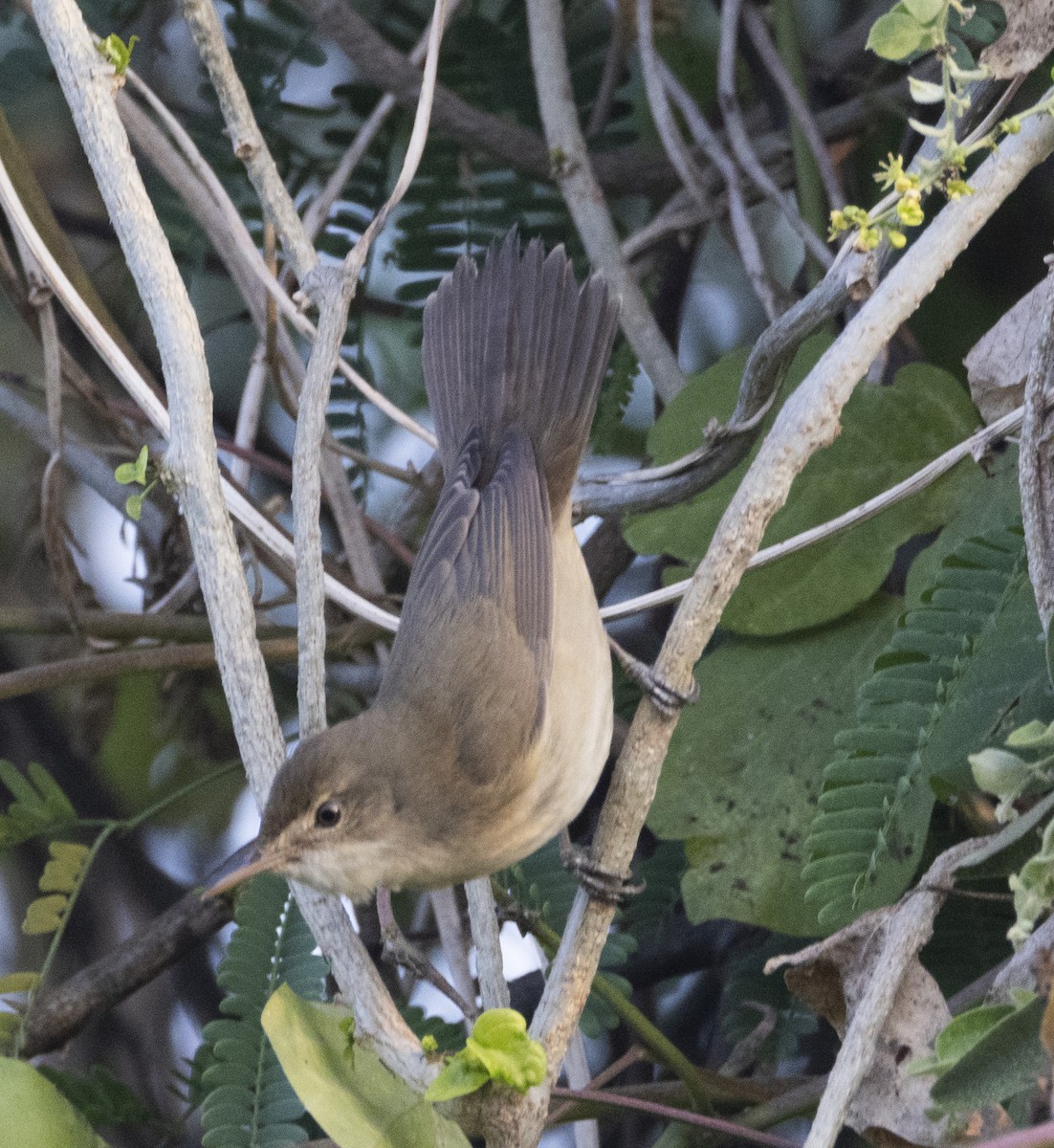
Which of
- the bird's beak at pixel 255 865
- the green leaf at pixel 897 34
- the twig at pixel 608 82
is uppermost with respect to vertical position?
the twig at pixel 608 82

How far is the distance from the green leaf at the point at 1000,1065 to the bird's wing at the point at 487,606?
3.30 ft

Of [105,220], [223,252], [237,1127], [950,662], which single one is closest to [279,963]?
[237,1127]

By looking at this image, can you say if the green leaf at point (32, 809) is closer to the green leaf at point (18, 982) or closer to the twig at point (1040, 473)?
the green leaf at point (18, 982)

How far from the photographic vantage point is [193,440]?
5.16 ft

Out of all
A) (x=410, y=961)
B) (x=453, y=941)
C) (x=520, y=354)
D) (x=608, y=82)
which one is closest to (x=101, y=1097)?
(x=453, y=941)

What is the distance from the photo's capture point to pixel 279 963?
1930 mm

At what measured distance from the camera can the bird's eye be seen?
1834 millimetres

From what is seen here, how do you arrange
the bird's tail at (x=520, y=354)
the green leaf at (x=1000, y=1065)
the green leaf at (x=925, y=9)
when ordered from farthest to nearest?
the bird's tail at (x=520, y=354) → the green leaf at (x=925, y=9) → the green leaf at (x=1000, y=1065)

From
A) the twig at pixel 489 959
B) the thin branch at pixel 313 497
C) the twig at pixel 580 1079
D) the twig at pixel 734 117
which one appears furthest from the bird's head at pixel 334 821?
the twig at pixel 734 117

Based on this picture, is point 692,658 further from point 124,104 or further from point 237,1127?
point 124,104

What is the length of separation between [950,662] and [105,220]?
226 centimetres

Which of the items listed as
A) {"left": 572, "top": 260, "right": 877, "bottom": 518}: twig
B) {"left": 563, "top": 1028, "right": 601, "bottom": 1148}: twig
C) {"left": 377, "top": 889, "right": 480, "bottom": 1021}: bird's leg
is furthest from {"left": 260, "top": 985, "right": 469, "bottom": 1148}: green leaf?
{"left": 572, "top": 260, "right": 877, "bottom": 518}: twig

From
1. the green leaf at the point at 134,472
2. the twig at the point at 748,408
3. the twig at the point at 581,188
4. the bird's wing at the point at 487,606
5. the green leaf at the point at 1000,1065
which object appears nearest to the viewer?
the green leaf at the point at 1000,1065

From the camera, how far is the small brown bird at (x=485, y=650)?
1.89m
